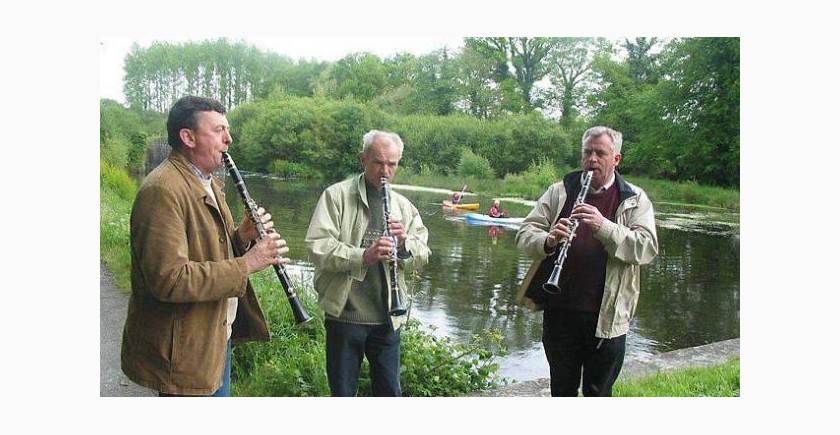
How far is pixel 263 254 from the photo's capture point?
286 centimetres

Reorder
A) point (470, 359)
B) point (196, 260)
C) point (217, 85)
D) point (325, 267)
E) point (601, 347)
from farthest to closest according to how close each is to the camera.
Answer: point (217, 85)
point (470, 359)
point (601, 347)
point (325, 267)
point (196, 260)

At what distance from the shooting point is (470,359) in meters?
4.39

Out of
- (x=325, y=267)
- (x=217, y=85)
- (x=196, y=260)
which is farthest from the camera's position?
(x=217, y=85)

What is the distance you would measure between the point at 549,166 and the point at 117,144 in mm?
2668

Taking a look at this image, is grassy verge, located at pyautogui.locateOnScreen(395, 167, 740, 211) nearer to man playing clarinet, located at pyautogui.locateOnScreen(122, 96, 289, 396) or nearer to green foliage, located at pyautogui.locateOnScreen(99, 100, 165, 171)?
green foliage, located at pyautogui.locateOnScreen(99, 100, 165, 171)

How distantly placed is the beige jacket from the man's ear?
153 cm

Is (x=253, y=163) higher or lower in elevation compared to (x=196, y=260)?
higher

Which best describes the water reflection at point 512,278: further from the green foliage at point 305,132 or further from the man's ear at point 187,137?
the man's ear at point 187,137

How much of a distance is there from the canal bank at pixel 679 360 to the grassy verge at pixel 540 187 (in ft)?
2.88

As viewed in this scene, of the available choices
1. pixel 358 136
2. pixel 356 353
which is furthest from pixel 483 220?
pixel 356 353

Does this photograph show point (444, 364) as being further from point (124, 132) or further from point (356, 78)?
point (124, 132)

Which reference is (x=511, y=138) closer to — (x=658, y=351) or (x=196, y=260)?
(x=658, y=351)

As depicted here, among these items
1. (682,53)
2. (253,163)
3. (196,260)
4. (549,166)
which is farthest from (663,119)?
(196,260)

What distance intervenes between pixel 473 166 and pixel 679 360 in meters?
1.79
